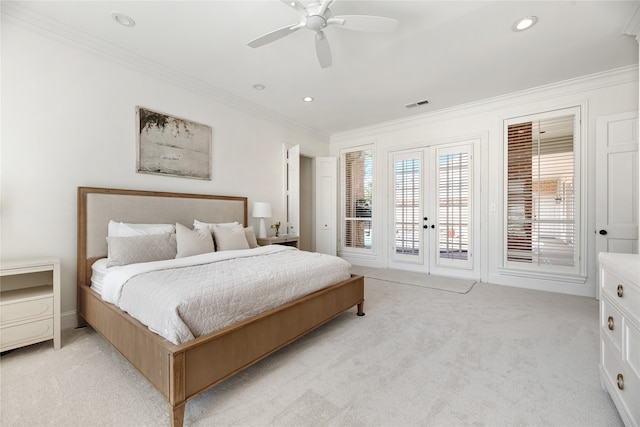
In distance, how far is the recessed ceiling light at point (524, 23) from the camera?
7.91 feet

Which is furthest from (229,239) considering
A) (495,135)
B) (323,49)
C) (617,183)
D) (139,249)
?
(617,183)

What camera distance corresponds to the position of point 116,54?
2861 mm

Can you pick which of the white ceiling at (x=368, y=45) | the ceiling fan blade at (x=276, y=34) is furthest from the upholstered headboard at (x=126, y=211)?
the ceiling fan blade at (x=276, y=34)

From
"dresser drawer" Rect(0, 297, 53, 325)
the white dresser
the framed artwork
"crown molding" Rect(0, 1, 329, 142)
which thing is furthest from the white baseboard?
the white dresser

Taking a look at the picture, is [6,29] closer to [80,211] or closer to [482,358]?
[80,211]

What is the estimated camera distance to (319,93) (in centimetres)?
396

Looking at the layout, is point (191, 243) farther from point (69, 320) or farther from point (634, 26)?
point (634, 26)

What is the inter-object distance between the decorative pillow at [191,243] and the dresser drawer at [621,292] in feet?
10.1

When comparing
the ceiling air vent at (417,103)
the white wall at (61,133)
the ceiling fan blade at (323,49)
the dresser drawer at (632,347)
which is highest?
the ceiling air vent at (417,103)

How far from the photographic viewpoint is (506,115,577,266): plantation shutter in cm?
365

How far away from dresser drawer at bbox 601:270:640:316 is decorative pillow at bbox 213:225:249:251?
3.04 metres

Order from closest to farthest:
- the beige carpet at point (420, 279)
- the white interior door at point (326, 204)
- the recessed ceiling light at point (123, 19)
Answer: the recessed ceiling light at point (123, 19), the beige carpet at point (420, 279), the white interior door at point (326, 204)

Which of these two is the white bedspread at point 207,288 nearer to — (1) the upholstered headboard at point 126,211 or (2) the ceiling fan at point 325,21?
(1) the upholstered headboard at point 126,211

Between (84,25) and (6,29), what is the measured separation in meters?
0.55
